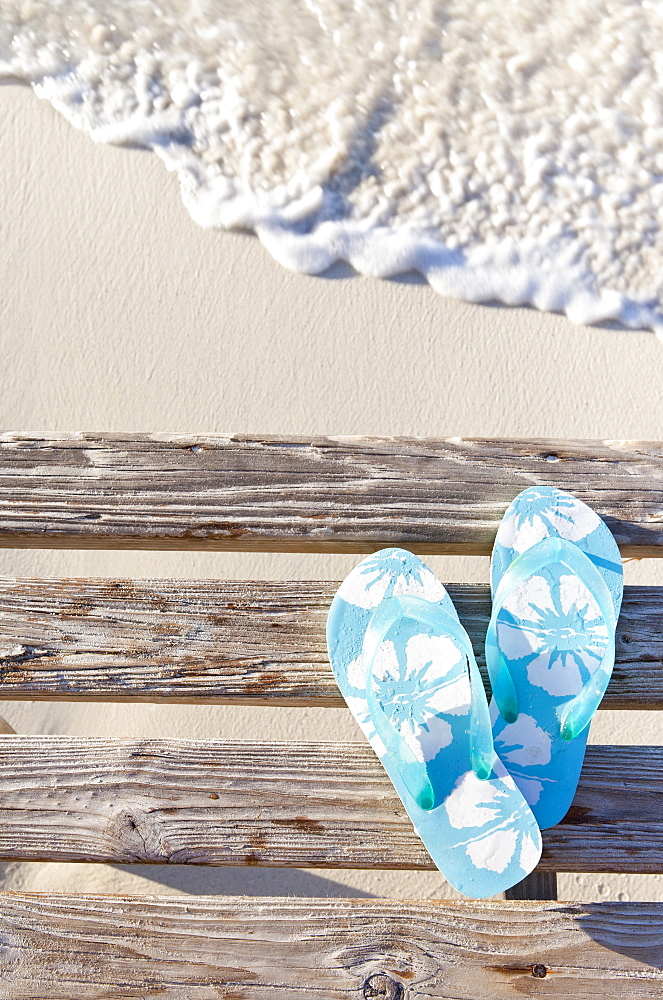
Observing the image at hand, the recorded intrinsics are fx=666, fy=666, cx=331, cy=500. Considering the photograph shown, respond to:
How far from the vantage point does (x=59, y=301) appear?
1631 mm

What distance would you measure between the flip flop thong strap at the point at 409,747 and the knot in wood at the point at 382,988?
206 mm

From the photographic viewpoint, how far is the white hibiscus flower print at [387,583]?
98cm

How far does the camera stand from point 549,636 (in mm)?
978

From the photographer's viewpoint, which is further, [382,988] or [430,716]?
[430,716]

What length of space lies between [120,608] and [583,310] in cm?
136

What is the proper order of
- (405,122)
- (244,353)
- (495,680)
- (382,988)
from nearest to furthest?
(382,988) → (495,680) → (244,353) → (405,122)

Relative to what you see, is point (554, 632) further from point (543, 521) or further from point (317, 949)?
point (317, 949)

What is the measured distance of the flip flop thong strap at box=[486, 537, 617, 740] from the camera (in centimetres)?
91

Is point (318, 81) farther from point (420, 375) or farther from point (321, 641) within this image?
point (321, 641)

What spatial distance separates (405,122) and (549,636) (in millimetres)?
1588

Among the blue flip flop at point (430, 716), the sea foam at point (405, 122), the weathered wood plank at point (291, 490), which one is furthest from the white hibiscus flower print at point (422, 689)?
the sea foam at point (405, 122)

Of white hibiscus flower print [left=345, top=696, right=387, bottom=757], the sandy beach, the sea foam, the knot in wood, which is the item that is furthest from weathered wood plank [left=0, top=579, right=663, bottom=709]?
the sea foam

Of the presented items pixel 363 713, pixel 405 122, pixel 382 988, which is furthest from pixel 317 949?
pixel 405 122

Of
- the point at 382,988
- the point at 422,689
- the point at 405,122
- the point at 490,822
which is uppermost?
the point at 405,122
